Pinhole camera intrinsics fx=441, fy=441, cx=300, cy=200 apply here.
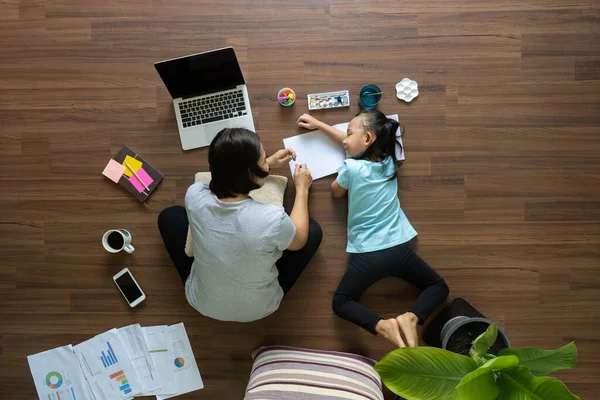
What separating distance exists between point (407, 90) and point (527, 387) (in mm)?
1184

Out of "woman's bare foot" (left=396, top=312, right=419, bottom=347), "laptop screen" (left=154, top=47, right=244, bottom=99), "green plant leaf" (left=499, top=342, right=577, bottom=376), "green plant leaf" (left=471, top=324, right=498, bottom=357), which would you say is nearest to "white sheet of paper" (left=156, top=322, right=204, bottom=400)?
"woman's bare foot" (left=396, top=312, right=419, bottom=347)

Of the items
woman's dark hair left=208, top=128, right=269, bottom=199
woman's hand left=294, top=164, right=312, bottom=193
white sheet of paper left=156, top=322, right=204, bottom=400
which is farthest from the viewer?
white sheet of paper left=156, top=322, right=204, bottom=400

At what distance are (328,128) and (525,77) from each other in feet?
2.81

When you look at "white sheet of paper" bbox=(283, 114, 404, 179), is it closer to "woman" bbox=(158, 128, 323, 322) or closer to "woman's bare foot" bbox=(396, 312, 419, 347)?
"woman" bbox=(158, 128, 323, 322)

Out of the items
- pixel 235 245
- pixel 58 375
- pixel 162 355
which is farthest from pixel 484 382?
pixel 58 375

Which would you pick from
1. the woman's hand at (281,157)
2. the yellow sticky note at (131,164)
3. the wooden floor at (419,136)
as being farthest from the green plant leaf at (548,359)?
the yellow sticky note at (131,164)

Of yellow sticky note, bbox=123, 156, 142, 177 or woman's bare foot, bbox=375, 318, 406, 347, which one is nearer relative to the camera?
woman's bare foot, bbox=375, 318, 406, 347

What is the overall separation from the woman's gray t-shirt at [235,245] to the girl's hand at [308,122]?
47 cm

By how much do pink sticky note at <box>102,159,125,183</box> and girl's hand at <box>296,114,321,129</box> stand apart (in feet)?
2.58

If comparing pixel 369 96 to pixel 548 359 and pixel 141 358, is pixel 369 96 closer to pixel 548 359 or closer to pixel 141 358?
pixel 548 359

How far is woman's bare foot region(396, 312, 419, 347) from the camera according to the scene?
65.3 inches

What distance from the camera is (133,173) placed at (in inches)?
74.0

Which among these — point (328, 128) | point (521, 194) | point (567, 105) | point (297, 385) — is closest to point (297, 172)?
point (328, 128)

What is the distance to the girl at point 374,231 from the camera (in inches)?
67.9
